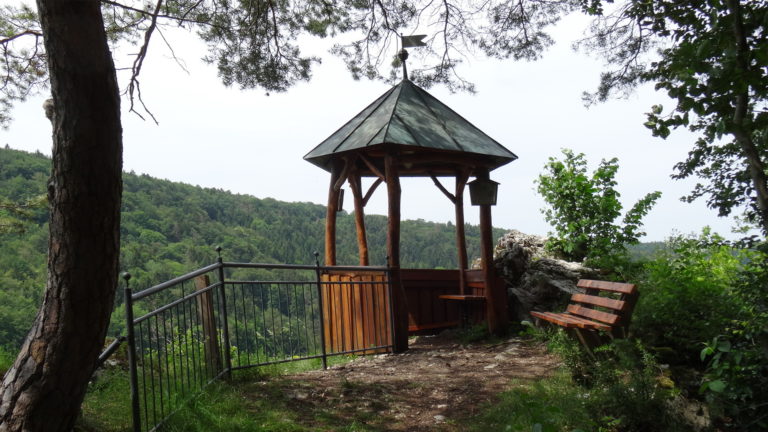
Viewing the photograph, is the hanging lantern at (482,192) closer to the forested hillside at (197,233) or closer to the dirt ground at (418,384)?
the dirt ground at (418,384)

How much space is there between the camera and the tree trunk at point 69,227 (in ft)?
10.6

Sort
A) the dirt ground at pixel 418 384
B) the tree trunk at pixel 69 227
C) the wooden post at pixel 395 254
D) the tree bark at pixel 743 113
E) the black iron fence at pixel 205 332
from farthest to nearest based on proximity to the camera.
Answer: the wooden post at pixel 395 254, the dirt ground at pixel 418 384, the black iron fence at pixel 205 332, the tree trunk at pixel 69 227, the tree bark at pixel 743 113

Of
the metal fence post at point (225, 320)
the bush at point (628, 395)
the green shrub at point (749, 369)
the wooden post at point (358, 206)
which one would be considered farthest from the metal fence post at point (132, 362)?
the wooden post at point (358, 206)

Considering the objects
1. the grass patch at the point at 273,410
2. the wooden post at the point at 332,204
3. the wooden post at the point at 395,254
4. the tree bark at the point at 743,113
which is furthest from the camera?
the wooden post at the point at 332,204

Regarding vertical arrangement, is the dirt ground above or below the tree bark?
below

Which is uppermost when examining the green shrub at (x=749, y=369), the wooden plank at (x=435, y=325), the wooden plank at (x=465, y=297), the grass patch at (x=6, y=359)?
the green shrub at (x=749, y=369)

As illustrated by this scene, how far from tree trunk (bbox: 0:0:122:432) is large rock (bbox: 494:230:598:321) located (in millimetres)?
6640

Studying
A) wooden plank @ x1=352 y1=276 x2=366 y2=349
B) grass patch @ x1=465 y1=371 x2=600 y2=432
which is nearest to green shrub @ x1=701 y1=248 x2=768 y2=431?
grass patch @ x1=465 y1=371 x2=600 y2=432

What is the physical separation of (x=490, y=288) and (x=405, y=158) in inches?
104

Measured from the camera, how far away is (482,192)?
9211 mm

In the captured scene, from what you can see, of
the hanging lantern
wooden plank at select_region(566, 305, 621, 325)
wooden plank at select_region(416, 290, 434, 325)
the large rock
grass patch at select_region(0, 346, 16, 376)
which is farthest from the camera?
wooden plank at select_region(416, 290, 434, 325)

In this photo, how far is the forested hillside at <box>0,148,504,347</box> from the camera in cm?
3528

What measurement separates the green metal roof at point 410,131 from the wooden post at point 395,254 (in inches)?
16.7

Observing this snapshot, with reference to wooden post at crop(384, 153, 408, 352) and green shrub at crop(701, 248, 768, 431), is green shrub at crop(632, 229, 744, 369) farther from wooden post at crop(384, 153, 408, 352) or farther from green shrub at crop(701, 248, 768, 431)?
wooden post at crop(384, 153, 408, 352)
